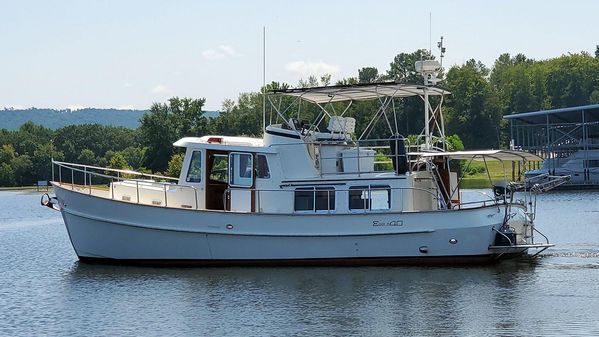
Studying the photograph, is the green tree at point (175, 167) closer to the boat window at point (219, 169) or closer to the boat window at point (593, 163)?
the boat window at point (593, 163)

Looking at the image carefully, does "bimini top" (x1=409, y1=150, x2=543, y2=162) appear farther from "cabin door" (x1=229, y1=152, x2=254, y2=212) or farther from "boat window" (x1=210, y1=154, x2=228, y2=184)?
"boat window" (x1=210, y1=154, x2=228, y2=184)

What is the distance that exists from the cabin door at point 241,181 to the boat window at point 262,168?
0.61 ft

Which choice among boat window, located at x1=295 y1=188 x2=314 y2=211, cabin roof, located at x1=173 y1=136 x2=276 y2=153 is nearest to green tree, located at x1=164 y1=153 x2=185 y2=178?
cabin roof, located at x1=173 y1=136 x2=276 y2=153

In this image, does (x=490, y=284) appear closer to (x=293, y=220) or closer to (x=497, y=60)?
(x=293, y=220)

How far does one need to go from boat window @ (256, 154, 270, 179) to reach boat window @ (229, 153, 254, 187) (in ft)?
0.61

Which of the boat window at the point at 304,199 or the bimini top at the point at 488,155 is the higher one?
the bimini top at the point at 488,155

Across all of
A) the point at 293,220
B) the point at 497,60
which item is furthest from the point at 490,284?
the point at 497,60

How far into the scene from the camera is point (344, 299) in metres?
26.7

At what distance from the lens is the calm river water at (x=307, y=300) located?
2352cm

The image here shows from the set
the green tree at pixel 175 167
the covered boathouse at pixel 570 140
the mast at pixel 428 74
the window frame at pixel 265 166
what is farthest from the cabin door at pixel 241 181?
the covered boathouse at pixel 570 140

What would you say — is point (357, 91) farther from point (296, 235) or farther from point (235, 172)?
point (296, 235)

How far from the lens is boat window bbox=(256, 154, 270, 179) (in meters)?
31.4

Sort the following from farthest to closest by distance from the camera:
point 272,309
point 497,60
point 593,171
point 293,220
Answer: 1. point 497,60
2. point 593,171
3. point 293,220
4. point 272,309

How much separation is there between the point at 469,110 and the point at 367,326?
340ft
